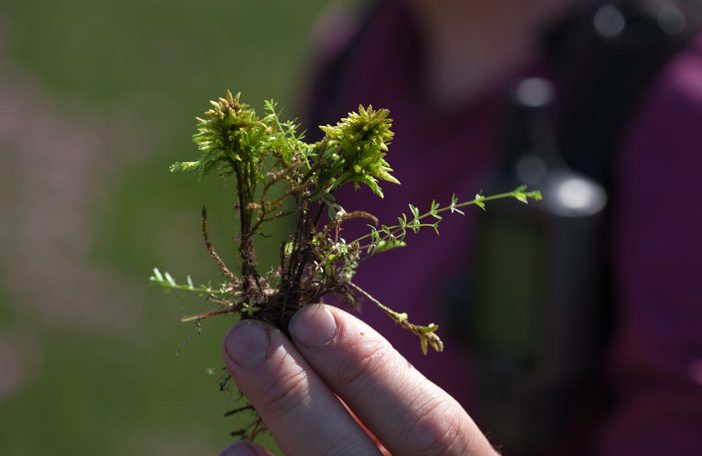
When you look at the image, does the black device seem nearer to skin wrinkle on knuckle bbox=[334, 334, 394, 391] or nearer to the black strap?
the black strap

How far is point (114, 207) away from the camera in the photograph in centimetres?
614

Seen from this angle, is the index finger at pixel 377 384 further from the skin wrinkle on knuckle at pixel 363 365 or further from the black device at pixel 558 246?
the black device at pixel 558 246

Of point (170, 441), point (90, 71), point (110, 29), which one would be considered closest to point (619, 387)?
point (170, 441)

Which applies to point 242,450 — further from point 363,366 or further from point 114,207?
point 114,207

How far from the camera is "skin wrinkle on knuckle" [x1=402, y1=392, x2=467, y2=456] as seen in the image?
1.27m

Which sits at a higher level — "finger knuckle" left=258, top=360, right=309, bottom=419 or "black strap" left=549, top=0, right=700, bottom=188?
"black strap" left=549, top=0, right=700, bottom=188

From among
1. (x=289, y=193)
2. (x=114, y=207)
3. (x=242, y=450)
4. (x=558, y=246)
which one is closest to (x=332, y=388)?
(x=242, y=450)

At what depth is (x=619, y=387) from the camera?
7.18 feet

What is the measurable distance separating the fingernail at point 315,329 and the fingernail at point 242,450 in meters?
0.21

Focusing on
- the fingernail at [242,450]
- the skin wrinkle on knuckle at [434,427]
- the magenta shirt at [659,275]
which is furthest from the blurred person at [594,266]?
the fingernail at [242,450]

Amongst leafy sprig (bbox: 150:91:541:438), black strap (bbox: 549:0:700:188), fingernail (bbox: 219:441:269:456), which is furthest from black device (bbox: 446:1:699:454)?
fingernail (bbox: 219:441:269:456)

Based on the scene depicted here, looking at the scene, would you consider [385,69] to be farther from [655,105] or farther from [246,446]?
[246,446]

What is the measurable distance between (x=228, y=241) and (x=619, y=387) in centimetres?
360

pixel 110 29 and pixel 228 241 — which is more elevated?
pixel 110 29
